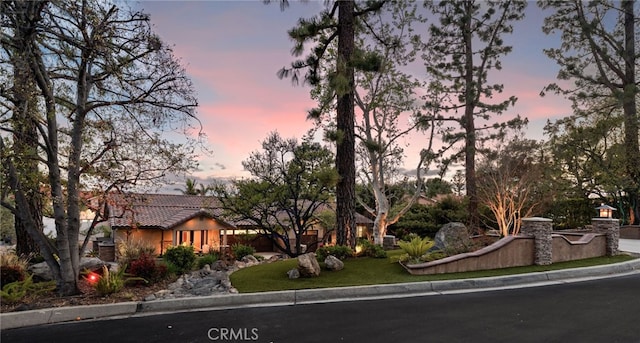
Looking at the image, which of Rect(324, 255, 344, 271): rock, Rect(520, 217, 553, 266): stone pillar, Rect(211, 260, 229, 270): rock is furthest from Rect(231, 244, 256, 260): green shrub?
Rect(520, 217, 553, 266): stone pillar

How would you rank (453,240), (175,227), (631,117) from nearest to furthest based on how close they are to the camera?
(453,240)
(631,117)
(175,227)

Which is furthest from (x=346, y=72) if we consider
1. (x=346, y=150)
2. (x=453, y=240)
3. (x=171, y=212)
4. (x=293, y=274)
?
(x=171, y=212)

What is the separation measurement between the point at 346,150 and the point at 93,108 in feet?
21.9

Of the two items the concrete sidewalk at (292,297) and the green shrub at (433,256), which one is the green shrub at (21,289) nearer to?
the concrete sidewalk at (292,297)

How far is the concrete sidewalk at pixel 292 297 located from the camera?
5633 mm

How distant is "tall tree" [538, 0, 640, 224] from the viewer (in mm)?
18500

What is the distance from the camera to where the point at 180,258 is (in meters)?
8.85

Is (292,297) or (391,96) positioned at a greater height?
(391,96)

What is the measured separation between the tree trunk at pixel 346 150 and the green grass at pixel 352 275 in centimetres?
110

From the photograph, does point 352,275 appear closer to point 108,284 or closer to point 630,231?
point 108,284

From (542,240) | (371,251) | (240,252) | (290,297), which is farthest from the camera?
(240,252)

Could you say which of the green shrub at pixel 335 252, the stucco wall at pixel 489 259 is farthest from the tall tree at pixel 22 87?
the stucco wall at pixel 489 259

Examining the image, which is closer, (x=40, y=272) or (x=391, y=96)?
(x=40, y=272)

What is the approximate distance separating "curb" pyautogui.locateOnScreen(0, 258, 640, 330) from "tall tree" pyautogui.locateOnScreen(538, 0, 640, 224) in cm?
1420
